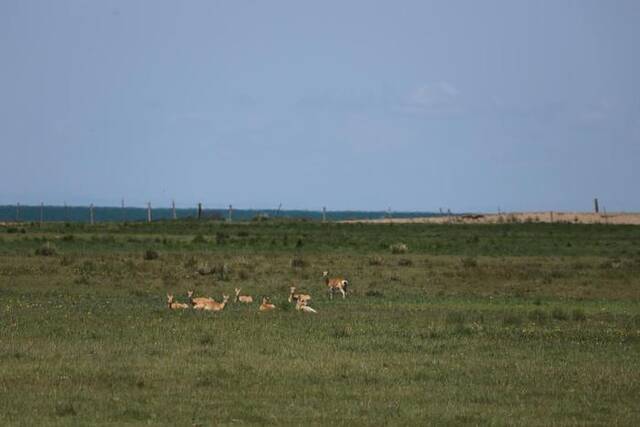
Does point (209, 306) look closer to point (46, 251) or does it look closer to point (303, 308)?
point (303, 308)

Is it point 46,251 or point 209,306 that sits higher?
point 46,251

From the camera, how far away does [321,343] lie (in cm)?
2216

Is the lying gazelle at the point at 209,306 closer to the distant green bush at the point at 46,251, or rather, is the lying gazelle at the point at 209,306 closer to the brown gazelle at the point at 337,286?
the brown gazelle at the point at 337,286

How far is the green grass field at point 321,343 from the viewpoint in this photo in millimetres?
15977

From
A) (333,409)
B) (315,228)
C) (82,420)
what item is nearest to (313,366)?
(333,409)

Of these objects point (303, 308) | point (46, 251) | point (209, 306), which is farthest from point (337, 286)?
point (46, 251)

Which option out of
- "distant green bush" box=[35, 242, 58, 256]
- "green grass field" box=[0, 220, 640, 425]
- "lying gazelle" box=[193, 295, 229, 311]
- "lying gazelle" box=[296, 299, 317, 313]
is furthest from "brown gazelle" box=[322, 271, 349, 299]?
"distant green bush" box=[35, 242, 58, 256]

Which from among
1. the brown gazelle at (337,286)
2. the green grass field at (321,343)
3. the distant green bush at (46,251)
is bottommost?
the green grass field at (321,343)

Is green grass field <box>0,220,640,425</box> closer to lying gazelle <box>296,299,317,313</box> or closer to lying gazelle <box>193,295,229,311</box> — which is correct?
lying gazelle <box>296,299,317,313</box>

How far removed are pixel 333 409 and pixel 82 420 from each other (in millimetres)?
3354

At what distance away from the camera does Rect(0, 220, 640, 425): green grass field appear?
1598cm

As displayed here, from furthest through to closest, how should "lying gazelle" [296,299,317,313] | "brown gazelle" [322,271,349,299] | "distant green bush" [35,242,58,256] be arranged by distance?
"distant green bush" [35,242,58,256] < "brown gazelle" [322,271,349,299] < "lying gazelle" [296,299,317,313]

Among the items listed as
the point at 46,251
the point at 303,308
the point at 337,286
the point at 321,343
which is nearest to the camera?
the point at 321,343

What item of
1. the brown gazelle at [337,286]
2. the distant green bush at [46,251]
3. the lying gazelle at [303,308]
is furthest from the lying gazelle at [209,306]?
the distant green bush at [46,251]
